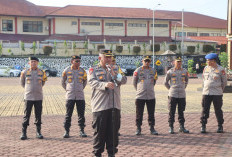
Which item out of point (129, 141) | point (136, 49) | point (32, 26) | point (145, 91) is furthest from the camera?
point (32, 26)

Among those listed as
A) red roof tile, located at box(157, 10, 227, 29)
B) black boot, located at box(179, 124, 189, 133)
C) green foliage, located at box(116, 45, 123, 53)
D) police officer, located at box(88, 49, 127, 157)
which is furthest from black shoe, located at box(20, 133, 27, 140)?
red roof tile, located at box(157, 10, 227, 29)

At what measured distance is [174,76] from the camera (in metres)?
9.34

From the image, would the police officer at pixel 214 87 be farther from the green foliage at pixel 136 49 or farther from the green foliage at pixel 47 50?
the green foliage at pixel 136 49

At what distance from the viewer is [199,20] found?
2950 inches

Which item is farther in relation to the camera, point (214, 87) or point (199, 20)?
point (199, 20)

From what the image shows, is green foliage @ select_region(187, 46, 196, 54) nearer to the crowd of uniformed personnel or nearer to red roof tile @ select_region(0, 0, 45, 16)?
red roof tile @ select_region(0, 0, 45, 16)

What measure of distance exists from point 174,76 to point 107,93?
365cm

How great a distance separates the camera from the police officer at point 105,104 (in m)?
6.01

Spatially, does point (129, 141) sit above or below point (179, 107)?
below

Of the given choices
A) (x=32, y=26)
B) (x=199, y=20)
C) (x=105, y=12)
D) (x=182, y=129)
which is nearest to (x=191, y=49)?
(x=105, y=12)

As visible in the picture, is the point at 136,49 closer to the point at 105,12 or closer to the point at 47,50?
the point at 105,12

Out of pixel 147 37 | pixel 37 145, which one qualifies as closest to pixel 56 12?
pixel 147 37

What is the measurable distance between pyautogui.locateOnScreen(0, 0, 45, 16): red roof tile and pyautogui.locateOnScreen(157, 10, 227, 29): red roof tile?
86.6 feet

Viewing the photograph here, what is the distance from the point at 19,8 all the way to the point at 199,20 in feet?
124
